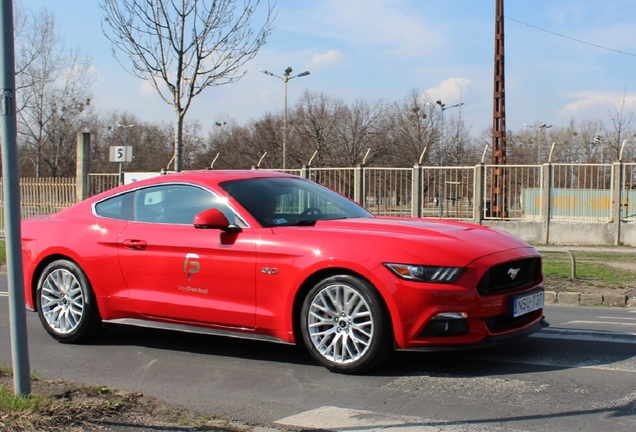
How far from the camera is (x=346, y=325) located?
225 inches

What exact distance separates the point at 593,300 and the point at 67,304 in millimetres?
7234

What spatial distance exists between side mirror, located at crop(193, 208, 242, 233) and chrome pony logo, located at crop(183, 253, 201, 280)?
303 mm

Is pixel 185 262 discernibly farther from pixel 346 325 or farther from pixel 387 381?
pixel 387 381

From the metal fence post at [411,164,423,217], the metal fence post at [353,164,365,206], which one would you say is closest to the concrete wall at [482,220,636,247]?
the metal fence post at [411,164,423,217]

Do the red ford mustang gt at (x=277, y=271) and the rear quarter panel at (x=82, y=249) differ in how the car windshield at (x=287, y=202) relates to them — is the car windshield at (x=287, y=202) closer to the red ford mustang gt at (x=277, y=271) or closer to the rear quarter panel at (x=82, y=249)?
the red ford mustang gt at (x=277, y=271)

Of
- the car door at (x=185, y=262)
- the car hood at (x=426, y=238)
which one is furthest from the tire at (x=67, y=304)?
the car hood at (x=426, y=238)

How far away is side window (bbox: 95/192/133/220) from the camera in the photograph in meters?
7.12

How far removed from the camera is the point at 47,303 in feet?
24.0

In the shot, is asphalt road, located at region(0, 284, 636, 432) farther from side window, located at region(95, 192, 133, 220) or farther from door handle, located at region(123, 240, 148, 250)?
side window, located at region(95, 192, 133, 220)

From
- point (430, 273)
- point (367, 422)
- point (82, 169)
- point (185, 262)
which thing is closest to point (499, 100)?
point (82, 169)

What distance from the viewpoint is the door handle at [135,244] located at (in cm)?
673

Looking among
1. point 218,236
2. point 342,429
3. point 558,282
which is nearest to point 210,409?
point 342,429

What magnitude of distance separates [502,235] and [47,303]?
435cm

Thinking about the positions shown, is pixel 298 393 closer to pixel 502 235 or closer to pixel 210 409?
pixel 210 409
